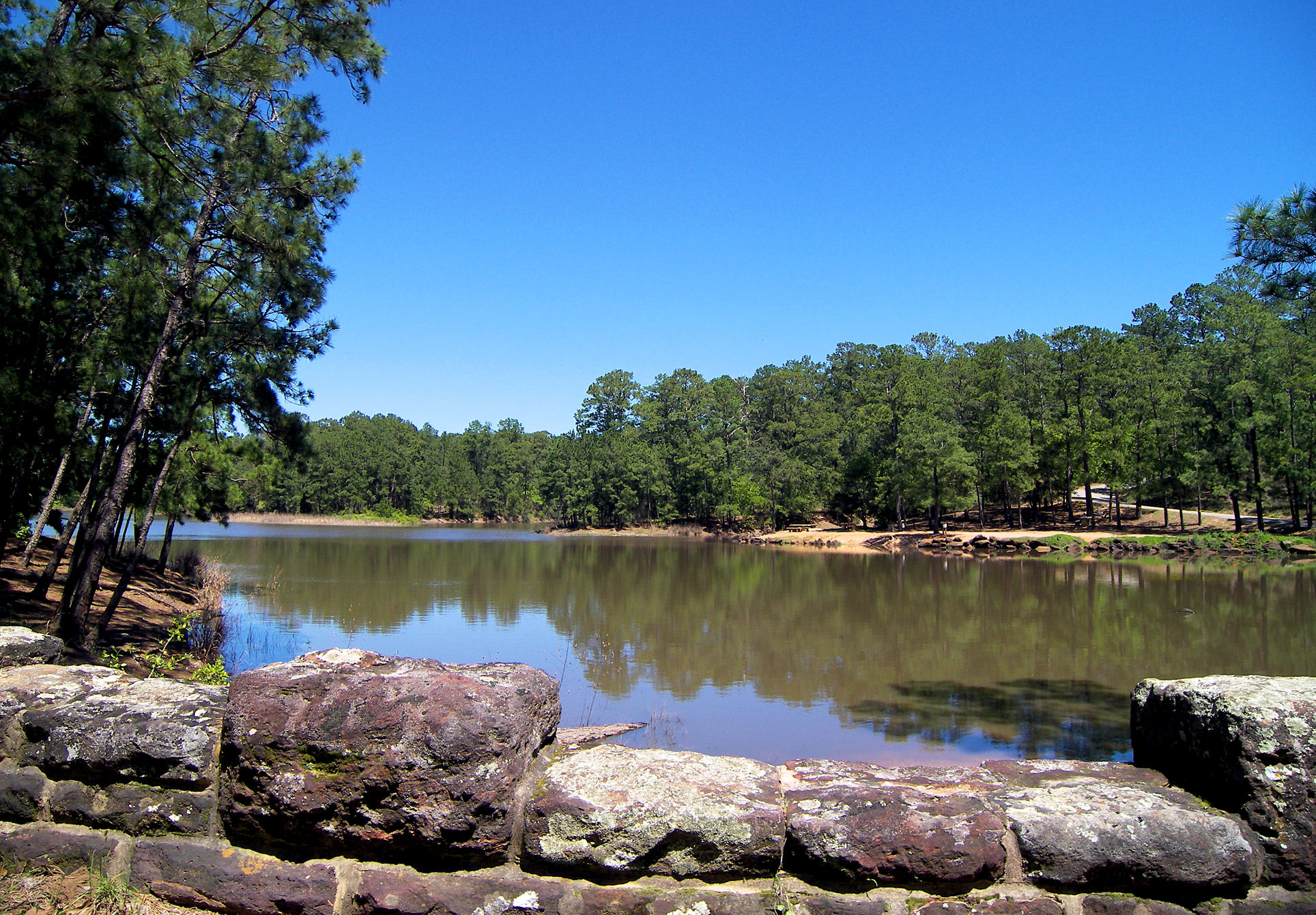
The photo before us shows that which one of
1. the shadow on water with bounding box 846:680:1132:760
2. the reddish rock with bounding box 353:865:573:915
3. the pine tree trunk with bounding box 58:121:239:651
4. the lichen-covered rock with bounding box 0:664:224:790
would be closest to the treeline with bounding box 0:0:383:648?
the pine tree trunk with bounding box 58:121:239:651

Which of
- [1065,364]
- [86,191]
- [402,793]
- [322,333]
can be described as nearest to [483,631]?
[322,333]

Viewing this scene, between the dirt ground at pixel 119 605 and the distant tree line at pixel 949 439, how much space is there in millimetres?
2870

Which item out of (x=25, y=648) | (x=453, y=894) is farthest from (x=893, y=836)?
(x=25, y=648)

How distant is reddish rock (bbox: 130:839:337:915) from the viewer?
8.15 feet

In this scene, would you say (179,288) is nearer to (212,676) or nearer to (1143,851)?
(212,676)

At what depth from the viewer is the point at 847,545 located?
47.2m

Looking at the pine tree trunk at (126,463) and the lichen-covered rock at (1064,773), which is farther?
the pine tree trunk at (126,463)

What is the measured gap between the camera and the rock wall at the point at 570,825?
2.45 metres

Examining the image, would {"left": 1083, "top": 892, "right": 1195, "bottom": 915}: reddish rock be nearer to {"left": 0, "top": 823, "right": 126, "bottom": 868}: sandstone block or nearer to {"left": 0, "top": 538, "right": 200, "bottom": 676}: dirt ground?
{"left": 0, "top": 823, "right": 126, "bottom": 868}: sandstone block

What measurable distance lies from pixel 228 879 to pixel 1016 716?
9.91m

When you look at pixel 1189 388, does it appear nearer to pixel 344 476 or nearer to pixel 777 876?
pixel 777 876

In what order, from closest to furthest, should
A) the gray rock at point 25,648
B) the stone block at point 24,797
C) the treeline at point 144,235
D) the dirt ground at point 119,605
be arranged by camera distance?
the stone block at point 24,797
the gray rock at point 25,648
the treeline at point 144,235
the dirt ground at point 119,605

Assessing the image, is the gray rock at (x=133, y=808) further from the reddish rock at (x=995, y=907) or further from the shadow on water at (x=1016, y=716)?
the shadow on water at (x=1016, y=716)

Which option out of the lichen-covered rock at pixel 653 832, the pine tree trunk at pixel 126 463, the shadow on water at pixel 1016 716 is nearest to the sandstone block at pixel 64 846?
the lichen-covered rock at pixel 653 832
